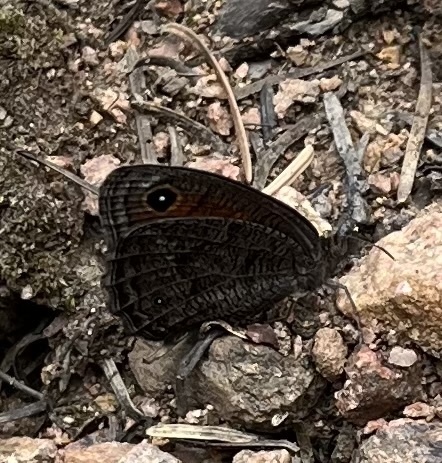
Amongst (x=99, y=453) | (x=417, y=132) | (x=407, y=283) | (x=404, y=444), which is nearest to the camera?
(x=404, y=444)

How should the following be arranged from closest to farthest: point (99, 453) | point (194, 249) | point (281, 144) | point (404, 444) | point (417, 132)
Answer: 1. point (404, 444)
2. point (99, 453)
3. point (194, 249)
4. point (417, 132)
5. point (281, 144)

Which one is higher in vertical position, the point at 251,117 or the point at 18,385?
the point at 251,117

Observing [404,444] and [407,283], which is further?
[407,283]

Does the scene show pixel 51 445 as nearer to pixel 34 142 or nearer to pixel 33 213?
pixel 33 213

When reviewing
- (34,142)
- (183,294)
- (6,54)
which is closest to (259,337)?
(183,294)

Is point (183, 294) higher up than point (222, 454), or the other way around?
point (183, 294)

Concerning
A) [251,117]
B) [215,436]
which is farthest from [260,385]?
[251,117]

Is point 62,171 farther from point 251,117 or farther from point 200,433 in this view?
point 200,433

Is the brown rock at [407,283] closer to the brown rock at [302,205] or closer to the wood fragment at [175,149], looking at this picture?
the brown rock at [302,205]
